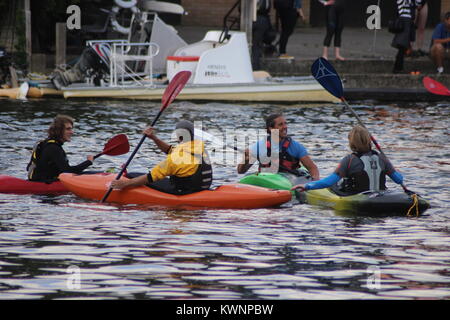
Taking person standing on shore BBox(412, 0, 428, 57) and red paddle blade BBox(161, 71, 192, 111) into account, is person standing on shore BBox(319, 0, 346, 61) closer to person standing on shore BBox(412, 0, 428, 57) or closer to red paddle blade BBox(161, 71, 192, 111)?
person standing on shore BBox(412, 0, 428, 57)

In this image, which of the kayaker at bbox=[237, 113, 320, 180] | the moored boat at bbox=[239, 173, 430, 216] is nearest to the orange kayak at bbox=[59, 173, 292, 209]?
the moored boat at bbox=[239, 173, 430, 216]

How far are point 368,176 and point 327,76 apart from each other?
2.35 meters

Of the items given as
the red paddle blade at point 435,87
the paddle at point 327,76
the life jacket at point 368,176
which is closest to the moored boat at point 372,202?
the life jacket at point 368,176

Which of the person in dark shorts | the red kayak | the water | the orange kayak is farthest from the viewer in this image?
A: the person in dark shorts

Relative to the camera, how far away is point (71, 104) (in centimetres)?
1956

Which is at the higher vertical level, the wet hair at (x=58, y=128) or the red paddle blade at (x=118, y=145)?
the wet hair at (x=58, y=128)

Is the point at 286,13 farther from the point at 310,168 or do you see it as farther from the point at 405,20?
the point at 310,168

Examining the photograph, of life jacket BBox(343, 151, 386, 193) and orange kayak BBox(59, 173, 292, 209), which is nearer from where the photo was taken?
life jacket BBox(343, 151, 386, 193)

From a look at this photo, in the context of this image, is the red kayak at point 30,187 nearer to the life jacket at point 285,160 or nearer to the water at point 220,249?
the water at point 220,249

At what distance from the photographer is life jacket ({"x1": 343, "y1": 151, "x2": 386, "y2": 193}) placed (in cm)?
1004

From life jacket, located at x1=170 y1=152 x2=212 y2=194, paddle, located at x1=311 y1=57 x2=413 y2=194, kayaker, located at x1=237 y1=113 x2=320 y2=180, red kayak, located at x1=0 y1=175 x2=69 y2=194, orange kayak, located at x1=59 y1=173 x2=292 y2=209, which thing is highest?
paddle, located at x1=311 y1=57 x2=413 y2=194

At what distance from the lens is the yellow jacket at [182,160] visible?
10.2 meters

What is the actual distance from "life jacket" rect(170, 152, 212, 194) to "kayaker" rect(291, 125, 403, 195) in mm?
1038

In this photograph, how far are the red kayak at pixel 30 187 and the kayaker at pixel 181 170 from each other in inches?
33.4
